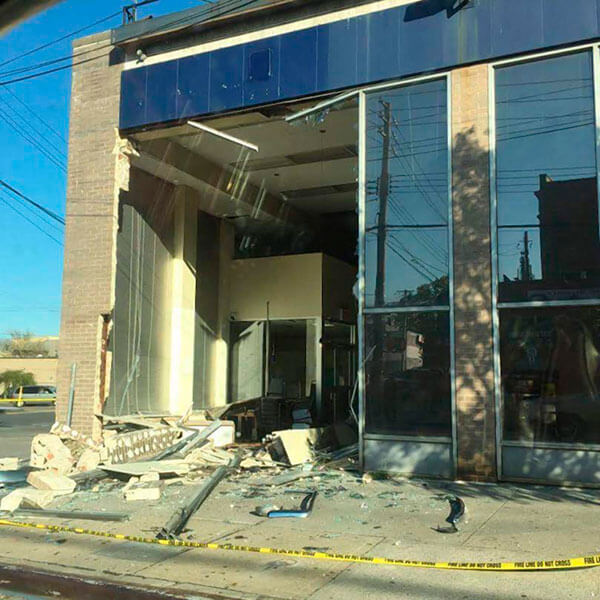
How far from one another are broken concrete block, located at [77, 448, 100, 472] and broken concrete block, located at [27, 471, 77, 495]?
1.50 meters

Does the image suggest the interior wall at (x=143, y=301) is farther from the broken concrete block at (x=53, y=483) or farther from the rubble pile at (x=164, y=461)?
the broken concrete block at (x=53, y=483)

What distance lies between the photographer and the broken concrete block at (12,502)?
8008 mm

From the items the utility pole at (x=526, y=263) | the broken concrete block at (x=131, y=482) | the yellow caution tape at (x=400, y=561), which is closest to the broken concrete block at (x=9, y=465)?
the broken concrete block at (x=131, y=482)

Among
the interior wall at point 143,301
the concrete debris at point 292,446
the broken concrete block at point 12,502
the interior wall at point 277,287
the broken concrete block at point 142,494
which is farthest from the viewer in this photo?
the interior wall at point 277,287

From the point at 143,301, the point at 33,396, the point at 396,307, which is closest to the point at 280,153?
the point at 143,301

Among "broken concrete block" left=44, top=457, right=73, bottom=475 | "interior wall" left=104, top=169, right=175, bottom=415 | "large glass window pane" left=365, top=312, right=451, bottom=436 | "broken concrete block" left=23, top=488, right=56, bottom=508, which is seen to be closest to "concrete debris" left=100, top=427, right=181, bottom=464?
"broken concrete block" left=44, top=457, right=73, bottom=475

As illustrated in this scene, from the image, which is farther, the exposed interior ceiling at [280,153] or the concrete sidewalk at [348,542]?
the exposed interior ceiling at [280,153]

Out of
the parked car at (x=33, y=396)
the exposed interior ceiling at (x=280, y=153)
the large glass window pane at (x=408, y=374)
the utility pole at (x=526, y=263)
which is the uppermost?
the exposed interior ceiling at (x=280, y=153)

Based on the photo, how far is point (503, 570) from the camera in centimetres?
548

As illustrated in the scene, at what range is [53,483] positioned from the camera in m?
9.08

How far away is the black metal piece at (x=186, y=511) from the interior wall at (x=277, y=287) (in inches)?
321

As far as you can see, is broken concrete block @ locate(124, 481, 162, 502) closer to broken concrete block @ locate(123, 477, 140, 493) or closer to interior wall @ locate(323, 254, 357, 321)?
broken concrete block @ locate(123, 477, 140, 493)

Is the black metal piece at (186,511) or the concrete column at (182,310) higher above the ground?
the concrete column at (182,310)

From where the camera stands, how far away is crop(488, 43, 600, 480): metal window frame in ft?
30.2
